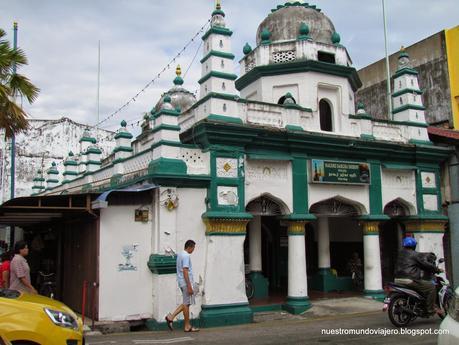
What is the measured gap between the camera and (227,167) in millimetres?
11141

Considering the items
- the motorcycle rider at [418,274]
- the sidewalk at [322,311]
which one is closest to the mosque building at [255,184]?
the sidewalk at [322,311]

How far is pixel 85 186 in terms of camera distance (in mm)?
16547

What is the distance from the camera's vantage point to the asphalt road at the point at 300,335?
26.7 ft

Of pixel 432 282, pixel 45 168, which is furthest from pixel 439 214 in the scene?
pixel 45 168

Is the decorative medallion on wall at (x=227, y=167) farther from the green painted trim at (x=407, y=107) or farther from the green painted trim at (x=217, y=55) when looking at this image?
the green painted trim at (x=407, y=107)

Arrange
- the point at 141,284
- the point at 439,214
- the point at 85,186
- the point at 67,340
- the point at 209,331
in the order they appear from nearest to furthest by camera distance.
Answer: the point at 67,340
the point at 209,331
the point at 141,284
the point at 439,214
the point at 85,186

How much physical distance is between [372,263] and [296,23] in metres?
7.16

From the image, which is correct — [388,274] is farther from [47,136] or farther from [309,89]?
[47,136]

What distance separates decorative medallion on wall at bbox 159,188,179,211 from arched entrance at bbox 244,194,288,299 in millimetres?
2282

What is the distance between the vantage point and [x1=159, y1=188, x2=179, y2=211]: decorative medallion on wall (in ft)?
34.1

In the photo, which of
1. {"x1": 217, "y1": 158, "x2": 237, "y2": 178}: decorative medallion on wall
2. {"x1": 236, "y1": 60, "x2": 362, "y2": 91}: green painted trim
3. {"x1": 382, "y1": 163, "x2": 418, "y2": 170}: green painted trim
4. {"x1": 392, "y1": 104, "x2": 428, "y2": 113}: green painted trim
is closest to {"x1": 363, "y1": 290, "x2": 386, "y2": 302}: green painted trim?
{"x1": 382, "y1": 163, "x2": 418, "y2": 170}: green painted trim

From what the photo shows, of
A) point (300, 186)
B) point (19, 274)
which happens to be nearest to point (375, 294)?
point (300, 186)

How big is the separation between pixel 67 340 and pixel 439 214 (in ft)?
39.5

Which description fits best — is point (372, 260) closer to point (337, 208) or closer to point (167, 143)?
point (337, 208)
